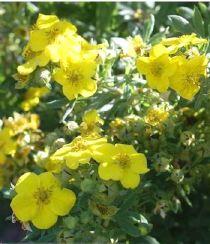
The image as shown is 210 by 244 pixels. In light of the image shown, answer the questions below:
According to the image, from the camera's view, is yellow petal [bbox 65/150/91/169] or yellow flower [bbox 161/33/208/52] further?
yellow flower [bbox 161/33/208/52]

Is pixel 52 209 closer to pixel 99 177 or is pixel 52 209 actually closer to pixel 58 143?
pixel 99 177

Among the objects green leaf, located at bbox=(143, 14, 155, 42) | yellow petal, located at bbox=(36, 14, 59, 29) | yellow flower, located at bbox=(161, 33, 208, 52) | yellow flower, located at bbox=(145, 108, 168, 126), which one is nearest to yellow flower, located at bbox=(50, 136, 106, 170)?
yellow flower, located at bbox=(145, 108, 168, 126)

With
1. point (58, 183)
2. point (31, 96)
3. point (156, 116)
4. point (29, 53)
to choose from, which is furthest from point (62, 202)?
point (31, 96)

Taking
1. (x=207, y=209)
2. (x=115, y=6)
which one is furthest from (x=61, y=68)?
(x=115, y=6)

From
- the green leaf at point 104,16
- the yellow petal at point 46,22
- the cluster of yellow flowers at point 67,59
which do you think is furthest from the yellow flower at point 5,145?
the green leaf at point 104,16

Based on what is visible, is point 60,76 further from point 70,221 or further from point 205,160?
point 205,160

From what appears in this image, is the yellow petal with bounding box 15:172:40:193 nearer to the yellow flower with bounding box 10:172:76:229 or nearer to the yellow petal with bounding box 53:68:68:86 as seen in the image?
the yellow flower with bounding box 10:172:76:229
